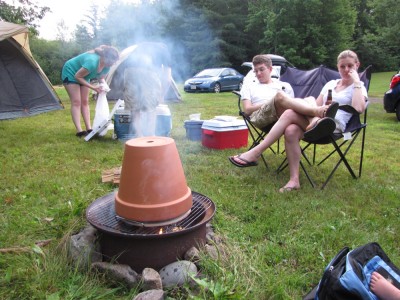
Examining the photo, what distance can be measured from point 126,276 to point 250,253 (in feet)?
2.40

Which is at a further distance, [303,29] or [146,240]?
[303,29]

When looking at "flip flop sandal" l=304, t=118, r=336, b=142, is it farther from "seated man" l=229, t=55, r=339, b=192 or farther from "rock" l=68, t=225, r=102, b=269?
"rock" l=68, t=225, r=102, b=269

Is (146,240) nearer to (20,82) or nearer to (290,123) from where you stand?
(290,123)

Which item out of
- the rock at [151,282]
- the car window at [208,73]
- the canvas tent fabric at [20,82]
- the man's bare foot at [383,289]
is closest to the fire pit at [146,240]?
the rock at [151,282]

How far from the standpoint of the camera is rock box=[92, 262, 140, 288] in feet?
5.44

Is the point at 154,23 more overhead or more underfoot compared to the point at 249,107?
more overhead

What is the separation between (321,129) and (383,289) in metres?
1.62

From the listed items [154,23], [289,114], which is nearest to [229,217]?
[289,114]

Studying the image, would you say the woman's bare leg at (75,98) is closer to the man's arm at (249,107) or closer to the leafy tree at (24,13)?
the man's arm at (249,107)

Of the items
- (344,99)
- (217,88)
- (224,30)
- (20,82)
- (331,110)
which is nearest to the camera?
(331,110)

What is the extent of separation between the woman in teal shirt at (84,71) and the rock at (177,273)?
3.69 meters

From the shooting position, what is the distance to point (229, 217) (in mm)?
2426

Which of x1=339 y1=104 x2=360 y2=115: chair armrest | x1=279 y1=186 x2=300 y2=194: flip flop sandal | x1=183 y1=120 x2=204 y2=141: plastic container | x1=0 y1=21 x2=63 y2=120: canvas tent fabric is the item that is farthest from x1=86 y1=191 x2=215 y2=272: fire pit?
x1=0 y1=21 x2=63 y2=120: canvas tent fabric

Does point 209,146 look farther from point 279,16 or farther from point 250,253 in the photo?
point 279,16
